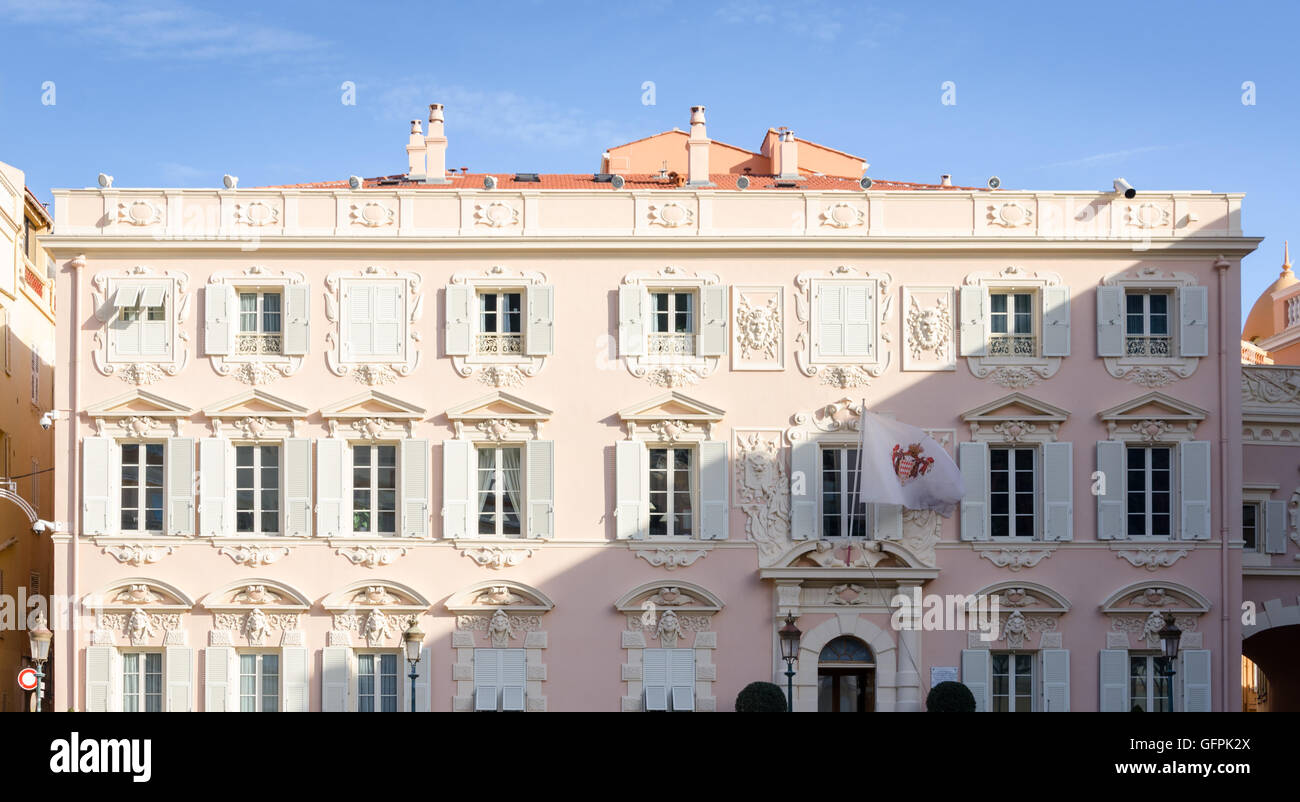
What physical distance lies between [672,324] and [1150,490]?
9510 mm

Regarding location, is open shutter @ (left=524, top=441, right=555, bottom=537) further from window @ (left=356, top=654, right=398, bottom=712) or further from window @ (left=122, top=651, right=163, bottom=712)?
window @ (left=122, top=651, right=163, bottom=712)

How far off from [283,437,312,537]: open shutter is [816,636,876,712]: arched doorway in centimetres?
993

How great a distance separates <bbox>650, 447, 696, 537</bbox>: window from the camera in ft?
91.8

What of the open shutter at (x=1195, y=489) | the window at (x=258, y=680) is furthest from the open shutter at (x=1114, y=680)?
the window at (x=258, y=680)

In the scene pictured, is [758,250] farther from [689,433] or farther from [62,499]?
[62,499]

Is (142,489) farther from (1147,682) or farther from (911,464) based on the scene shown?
(1147,682)

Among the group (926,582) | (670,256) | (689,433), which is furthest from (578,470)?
(926,582)

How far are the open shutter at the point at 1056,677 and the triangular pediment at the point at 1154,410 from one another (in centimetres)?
448

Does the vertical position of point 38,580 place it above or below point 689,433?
below

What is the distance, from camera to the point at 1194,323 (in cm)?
2806

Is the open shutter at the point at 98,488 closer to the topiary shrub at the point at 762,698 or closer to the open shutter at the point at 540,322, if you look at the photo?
the open shutter at the point at 540,322

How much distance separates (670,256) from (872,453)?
5353 millimetres

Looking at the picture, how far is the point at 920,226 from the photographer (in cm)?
2852

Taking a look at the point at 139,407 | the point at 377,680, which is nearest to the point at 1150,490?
the point at 377,680
